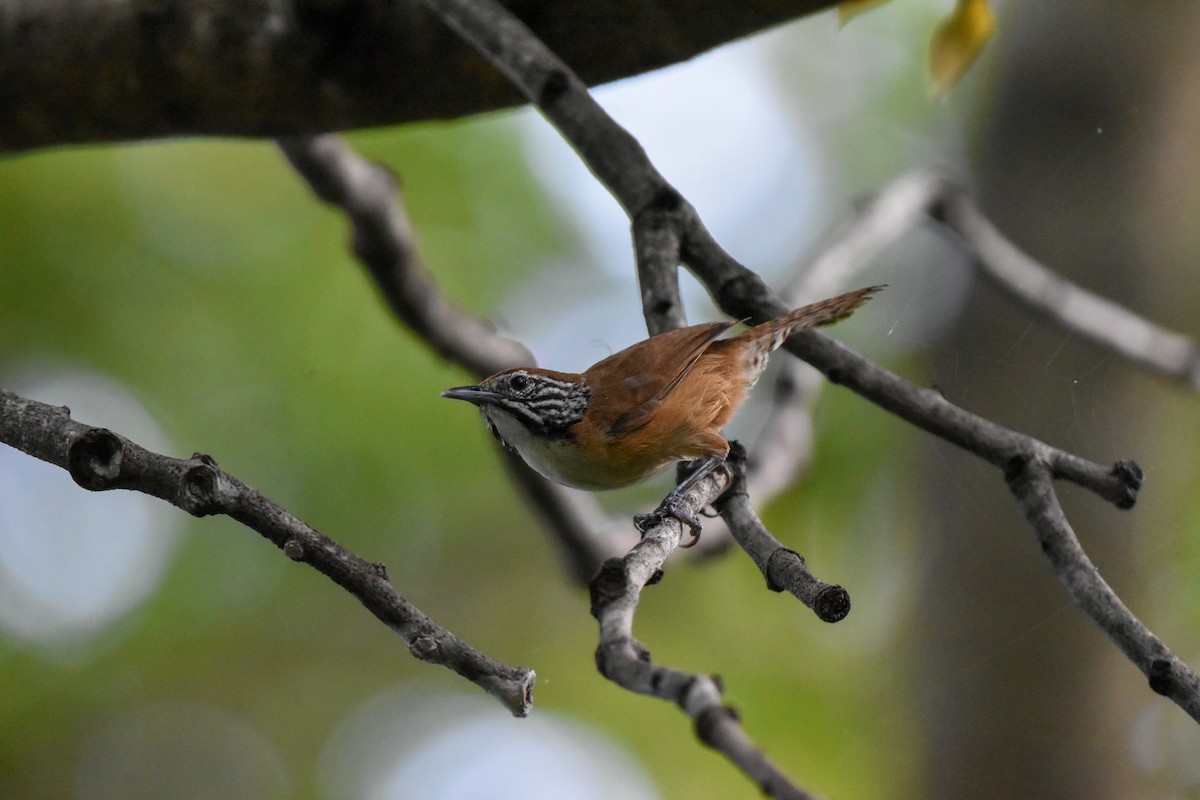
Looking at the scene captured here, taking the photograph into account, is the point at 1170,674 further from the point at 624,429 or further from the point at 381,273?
the point at 381,273

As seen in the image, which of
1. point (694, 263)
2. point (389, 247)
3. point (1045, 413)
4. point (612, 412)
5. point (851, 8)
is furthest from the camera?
point (1045, 413)

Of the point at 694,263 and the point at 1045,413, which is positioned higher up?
the point at 694,263

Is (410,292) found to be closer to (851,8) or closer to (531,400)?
(531,400)

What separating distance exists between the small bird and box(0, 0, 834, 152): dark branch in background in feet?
3.36

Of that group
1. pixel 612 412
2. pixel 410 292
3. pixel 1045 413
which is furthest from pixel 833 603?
pixel 1045 413

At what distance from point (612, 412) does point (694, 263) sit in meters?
1.00

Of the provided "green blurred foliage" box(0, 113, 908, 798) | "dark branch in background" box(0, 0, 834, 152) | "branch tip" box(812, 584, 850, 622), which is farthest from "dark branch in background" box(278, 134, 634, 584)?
"green blurred foliage" box(0, 113, 908, 798)

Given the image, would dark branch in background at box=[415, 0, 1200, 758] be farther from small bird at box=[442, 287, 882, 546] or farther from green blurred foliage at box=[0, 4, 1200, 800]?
green blurred foliage at box=[0, 4, 1200, 800]

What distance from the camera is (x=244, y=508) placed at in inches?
65.6

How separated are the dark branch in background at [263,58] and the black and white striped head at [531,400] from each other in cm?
102

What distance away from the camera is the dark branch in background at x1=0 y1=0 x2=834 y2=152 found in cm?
321

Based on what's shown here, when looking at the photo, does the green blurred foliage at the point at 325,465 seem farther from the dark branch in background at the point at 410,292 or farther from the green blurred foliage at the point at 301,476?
the dark branch in background at the point at 410,292

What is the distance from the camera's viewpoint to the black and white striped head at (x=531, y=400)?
373 centimetres

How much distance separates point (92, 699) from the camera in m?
7.29
